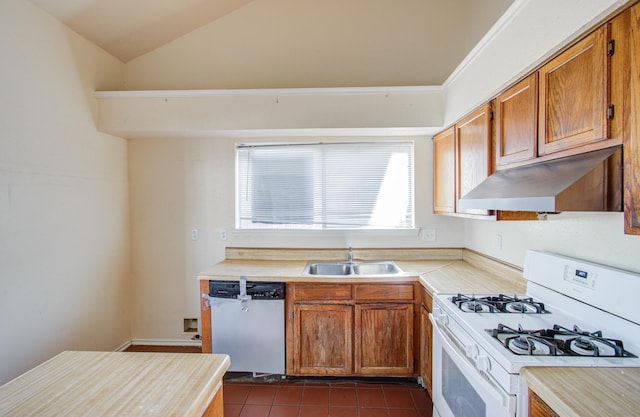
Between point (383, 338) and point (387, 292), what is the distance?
0.36m

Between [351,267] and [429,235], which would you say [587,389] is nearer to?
[351,267]

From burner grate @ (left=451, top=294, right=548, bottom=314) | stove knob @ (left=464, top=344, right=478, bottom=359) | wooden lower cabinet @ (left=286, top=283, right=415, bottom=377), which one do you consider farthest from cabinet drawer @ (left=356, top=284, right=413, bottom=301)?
stove knob @ (left=464, top=344, right=478, bottom=359)

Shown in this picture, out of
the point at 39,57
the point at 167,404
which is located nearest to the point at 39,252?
the point at 39,57

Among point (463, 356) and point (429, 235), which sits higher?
point (429, 235)

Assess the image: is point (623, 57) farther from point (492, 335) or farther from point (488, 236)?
point (488, 236)

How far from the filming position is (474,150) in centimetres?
192

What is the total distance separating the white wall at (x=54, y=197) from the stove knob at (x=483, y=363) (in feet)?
8.44

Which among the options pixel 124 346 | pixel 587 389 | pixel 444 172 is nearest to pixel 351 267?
pixel 444 172

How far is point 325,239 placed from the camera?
2844 mm

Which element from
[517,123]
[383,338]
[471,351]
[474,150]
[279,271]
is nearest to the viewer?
[471,351]

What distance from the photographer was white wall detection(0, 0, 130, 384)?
1.77 meters

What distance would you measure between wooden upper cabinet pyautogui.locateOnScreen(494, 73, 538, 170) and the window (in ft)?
3.92

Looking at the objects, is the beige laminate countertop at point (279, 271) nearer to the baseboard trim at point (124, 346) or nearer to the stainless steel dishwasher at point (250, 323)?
the stainless steel dishwasher at point (250, 323)

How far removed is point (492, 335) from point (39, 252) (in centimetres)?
272
